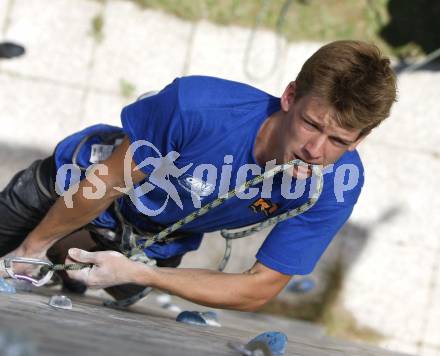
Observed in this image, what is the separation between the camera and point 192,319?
309 cm

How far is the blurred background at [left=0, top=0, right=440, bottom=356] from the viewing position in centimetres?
484

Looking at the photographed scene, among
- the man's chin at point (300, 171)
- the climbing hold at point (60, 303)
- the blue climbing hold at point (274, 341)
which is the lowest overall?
the climbing hold at point (60, 303)

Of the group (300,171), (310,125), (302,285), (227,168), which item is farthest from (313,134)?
(302,285)

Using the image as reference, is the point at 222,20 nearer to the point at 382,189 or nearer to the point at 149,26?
the point at 149,26

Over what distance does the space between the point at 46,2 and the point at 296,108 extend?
2.92 m

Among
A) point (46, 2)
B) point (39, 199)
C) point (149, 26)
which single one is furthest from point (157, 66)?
point (39, 199)

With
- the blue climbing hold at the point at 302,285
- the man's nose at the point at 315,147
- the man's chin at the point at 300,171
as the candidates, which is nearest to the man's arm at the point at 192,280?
the man's chin at the point at 300,171

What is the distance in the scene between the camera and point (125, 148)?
9.14ft

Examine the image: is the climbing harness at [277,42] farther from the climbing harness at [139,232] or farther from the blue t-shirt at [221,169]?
the blue t-shirt at [221,169]

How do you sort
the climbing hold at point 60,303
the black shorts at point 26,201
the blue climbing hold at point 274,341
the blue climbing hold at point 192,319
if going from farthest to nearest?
the black shorts at point 26,201, the blue climbing hold at point 192,319, the climbing hold at point 60,303, the blue climbing hold at point 274,341

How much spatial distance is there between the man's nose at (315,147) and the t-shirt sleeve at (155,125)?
405 millimetres

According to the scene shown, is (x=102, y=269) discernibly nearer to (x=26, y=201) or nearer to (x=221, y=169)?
(x=221, y=169)

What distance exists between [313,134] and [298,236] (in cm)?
50

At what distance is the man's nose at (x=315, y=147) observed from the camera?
2.57m
